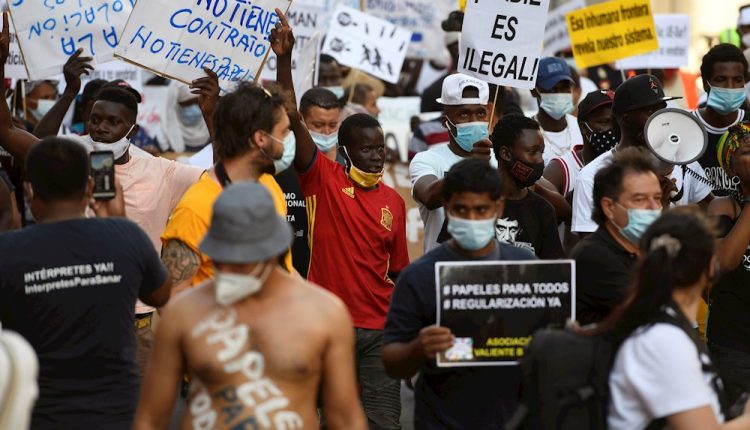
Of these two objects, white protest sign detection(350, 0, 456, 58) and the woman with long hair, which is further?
white protest sign detection(350, 0, 456, 58)

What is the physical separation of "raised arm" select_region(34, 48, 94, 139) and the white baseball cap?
7.85 feet

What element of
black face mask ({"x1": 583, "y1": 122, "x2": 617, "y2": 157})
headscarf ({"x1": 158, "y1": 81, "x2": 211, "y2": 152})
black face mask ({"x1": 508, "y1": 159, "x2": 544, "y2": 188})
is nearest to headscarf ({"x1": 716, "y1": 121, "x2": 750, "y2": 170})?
black face mask ({"x1": 583, "y1": 122, "x2": 617, "y2": 157})

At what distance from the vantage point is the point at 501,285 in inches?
214

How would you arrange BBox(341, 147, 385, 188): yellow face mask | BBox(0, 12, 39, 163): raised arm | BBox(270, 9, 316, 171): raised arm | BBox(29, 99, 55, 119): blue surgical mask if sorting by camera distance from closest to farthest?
BBox(270, 9, 316, 171): raised arm, BBox(0, 12, 39, 163): raised arm, BBox(341, 147, 385, 188): yellow face mask, BBox(29, 99, 55, 119): blue surgical mask

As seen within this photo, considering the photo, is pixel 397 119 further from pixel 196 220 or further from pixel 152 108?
pixel 196 220

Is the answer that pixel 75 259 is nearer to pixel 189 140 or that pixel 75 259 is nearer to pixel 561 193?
pixel 561 193

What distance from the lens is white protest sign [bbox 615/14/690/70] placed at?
47.8ft

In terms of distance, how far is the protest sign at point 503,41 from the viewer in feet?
29.7

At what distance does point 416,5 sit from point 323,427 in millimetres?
10572

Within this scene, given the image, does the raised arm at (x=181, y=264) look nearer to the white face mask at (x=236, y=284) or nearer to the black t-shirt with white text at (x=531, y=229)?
the white face mask at (x=236, y=284)

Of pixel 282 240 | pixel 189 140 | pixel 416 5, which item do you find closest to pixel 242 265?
pixel 282 240

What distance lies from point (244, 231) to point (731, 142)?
13.0ft

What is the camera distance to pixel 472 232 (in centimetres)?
555

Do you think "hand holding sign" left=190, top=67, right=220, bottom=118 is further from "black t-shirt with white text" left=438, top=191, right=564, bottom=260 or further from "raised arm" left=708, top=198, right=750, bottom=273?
"raised arm" left=708, top=198, right=750, bottom=273
